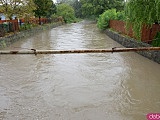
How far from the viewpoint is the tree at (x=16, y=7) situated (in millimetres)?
17656

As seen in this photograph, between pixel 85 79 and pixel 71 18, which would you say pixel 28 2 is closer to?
pixel 85 79

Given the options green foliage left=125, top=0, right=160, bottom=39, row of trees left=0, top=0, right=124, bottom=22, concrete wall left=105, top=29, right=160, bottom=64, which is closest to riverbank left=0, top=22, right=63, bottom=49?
row of trees left=0, top=0, right=124, bottom=22

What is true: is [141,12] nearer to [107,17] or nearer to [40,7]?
[107,17]

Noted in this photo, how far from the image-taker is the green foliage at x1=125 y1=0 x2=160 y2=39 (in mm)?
9179

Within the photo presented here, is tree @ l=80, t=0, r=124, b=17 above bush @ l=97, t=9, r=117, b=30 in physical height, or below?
above

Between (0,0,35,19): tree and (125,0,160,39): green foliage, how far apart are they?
1070cm

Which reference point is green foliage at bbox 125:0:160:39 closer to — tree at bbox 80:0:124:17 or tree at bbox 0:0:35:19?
tree at bbox 0:0:35:19

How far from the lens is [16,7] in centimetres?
1825

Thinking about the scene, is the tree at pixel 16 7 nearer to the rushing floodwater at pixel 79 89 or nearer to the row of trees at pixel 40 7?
the row of trees at pixel 40 7

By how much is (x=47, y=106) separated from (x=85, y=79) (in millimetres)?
2421

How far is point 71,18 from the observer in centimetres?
5419

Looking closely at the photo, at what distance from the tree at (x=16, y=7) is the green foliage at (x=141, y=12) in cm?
1070

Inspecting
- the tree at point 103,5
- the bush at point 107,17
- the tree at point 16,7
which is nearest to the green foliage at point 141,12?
the tree at point 16,7

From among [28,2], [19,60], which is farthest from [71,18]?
[19,60]
